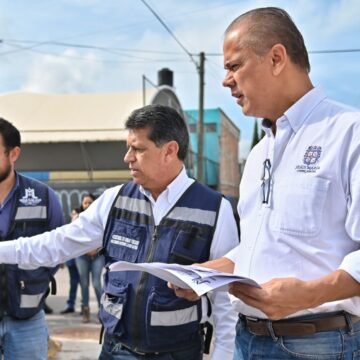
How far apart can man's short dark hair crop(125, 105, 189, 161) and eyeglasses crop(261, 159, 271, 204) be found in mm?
852

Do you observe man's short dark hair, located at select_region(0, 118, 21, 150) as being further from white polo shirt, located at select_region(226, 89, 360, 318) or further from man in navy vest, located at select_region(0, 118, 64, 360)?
white polo shirt, located at select_region(226, 89, 360, 318)

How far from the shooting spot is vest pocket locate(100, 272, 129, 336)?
2266 mm

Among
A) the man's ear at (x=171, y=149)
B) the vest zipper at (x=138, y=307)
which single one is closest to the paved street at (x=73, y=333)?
the vest zipper at (x=138, y=307)

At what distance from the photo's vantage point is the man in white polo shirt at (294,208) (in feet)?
4.67

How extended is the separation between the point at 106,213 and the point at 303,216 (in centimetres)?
122

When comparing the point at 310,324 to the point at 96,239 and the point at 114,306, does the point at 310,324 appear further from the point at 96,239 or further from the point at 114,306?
the point at 96,239

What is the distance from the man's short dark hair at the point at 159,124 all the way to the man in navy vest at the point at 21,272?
826 mm

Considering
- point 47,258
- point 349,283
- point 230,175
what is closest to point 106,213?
point 47,258

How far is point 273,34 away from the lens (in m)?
1.59

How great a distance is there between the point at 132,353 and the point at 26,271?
34.9 inches

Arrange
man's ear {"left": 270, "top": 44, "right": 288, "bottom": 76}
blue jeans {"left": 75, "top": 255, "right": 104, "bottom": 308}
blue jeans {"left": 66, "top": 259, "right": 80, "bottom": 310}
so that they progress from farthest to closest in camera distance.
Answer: blue jeans {"left": 66, "top": 259, "right": 80, "bottom": 310} → blue jeans {"left": 75, "top": 255, "right": 104, "bottom": 308} → man's ear {"left": 270, "top": 44, "right": 288, "bottom": 76}

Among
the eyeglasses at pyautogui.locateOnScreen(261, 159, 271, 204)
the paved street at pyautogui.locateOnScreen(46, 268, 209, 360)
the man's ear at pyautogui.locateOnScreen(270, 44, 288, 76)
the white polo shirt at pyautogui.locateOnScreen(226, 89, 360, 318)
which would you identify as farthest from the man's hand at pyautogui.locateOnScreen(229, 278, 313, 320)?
the paved street at pyautogui.locateOnScreen(46, 268, 209, 360)

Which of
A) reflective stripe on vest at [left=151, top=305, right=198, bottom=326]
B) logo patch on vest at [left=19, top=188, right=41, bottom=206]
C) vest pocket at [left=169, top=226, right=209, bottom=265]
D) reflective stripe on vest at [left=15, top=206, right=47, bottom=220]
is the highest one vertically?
logo patch on vest at [left=19, top=188, right=41, bottom=206]

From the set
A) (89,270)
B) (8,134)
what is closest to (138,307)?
→ (8,134)
